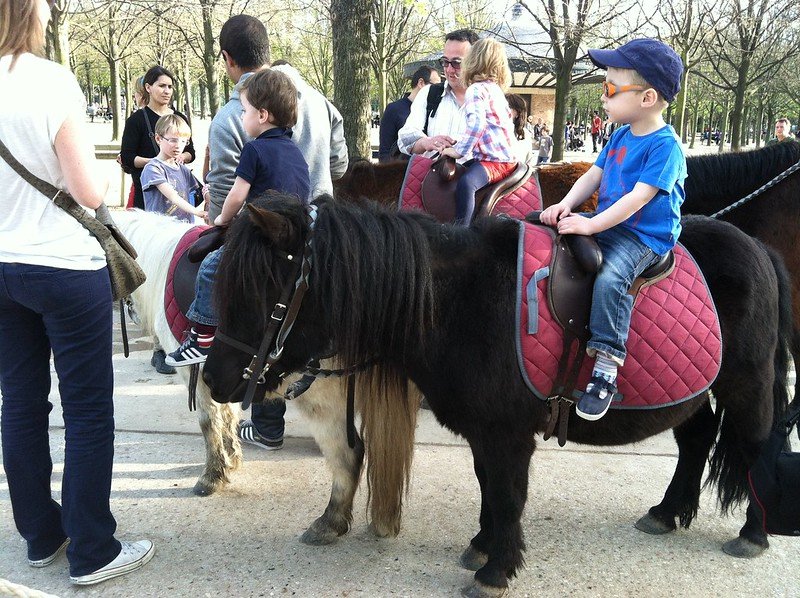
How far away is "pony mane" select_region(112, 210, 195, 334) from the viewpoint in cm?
333

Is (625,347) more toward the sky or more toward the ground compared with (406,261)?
more toward the ground

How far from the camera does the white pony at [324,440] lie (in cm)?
292

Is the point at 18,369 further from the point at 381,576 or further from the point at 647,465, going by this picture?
the point at 647,465

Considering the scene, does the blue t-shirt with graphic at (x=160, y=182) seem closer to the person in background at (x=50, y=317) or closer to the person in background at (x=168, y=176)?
the person in background at (x=168, y=176)

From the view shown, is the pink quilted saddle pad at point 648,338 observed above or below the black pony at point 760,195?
below

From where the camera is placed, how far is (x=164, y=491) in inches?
137

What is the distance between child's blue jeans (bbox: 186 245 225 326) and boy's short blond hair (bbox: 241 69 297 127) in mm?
749

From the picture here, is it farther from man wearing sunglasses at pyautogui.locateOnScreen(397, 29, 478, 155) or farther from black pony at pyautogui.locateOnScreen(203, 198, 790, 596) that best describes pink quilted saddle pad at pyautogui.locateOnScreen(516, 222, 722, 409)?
man wearing sunglasses at pyautogui.locateOnScreen(397, 29, 478, 155)

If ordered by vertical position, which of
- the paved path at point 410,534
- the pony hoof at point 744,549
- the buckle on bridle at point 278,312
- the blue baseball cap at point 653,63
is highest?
the blue baseball cap at point 653,63

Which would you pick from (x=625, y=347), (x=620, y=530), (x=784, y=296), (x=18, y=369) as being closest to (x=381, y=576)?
(x=620, y=530)

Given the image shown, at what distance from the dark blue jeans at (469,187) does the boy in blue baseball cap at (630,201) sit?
5.54ft

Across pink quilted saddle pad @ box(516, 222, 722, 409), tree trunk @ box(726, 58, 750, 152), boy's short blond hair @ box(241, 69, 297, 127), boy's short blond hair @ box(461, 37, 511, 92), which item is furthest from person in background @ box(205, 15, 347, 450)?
tree trunk @ box(726, 58, 750, 152)

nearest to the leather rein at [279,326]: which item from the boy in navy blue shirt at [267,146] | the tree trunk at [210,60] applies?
the boy in navy blue shirt at [267,146]

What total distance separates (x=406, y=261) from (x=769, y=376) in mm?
1585
